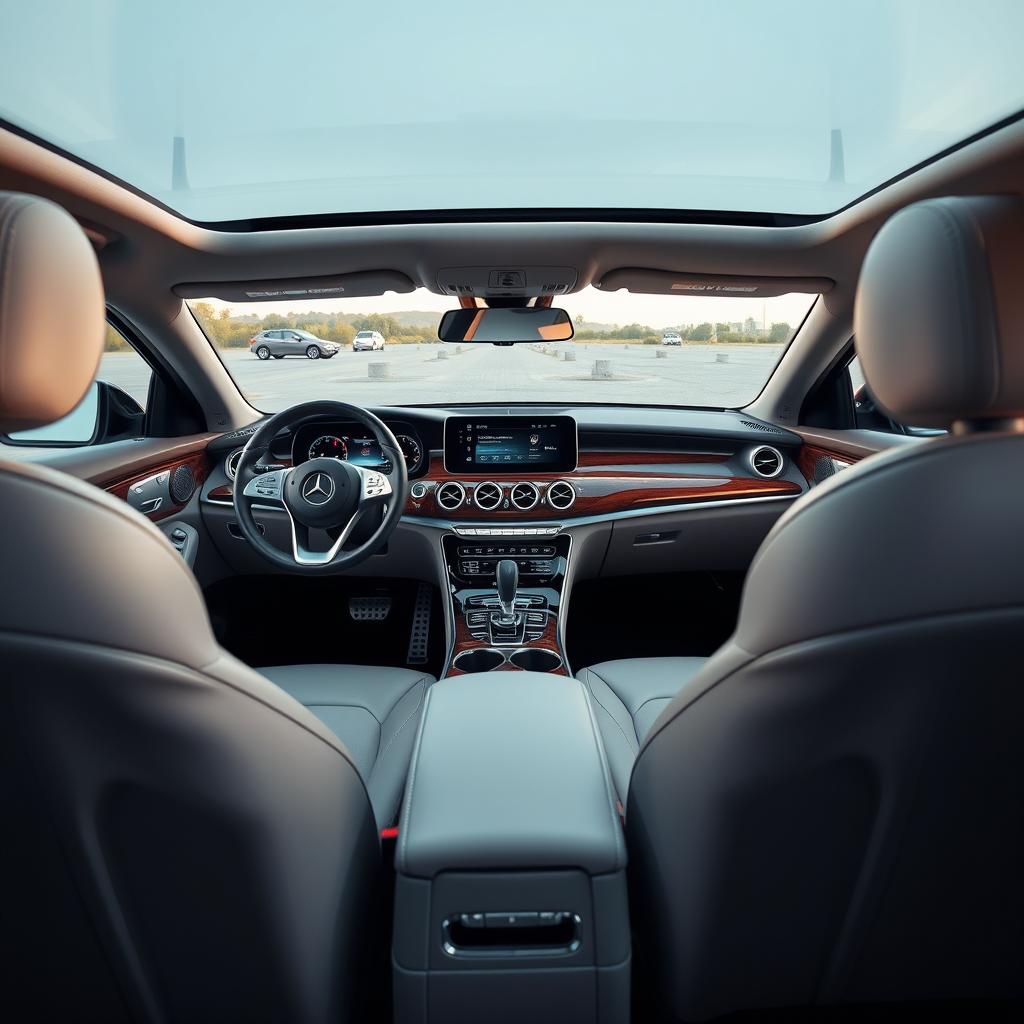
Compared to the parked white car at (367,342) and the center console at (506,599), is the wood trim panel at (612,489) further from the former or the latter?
the parked white car at (367,342)

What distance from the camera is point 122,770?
877mm

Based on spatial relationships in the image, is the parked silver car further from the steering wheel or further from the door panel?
the steering wheel

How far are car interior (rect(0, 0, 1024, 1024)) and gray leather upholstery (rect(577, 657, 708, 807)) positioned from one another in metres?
0.02

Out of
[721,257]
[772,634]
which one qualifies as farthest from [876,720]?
[721,257]

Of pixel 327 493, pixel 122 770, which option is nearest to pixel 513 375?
pixel 327 493

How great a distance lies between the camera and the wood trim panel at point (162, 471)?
9.13 ft

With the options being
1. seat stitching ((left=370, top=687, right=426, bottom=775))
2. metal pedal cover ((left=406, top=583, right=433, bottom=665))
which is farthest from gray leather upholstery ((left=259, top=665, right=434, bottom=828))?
metal pedal cover ((left=406, top=583, right=433, bottom=665))

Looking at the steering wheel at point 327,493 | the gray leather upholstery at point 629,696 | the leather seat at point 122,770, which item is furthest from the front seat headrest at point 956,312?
the steering wheel at point 327,493

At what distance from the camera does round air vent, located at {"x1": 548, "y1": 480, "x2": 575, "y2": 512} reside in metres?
3.39

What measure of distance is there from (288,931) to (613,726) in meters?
1.14

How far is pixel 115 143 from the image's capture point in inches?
103

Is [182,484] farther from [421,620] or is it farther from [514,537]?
[514,537]

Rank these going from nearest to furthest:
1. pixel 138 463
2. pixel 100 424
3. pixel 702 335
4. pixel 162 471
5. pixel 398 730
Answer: pixel 398 730, pixel 138 463, pixel 162 471, pixel 100 424, pixel 702 335

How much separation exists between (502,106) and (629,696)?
3.15 meters
